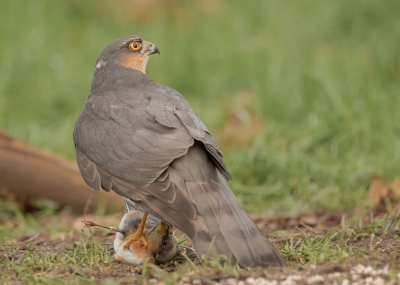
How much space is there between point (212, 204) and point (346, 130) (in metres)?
3.93

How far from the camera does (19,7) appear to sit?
425 inches

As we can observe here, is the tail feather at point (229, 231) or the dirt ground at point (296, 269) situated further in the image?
the tail feather at point (229, 231)

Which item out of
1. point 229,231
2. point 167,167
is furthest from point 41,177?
point 229,231

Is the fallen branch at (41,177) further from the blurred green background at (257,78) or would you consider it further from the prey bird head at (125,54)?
the prey bird head at (125,54)

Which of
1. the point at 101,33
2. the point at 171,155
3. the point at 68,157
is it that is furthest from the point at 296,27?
the point at 171,155

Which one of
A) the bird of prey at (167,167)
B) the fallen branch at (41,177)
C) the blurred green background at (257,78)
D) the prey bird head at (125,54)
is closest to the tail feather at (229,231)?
the bird of prey at (167,167)

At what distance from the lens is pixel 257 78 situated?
30.6 ft

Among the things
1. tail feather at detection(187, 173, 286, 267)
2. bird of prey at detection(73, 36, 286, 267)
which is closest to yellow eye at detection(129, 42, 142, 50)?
bird of prey at detection(73, 36, 286, 267)

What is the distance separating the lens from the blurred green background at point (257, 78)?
711 centimetres

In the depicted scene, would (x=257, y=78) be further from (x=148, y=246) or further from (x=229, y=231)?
(x=229, y=231)

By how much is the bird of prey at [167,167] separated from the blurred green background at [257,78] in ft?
8.01

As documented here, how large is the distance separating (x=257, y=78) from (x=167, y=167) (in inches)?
214

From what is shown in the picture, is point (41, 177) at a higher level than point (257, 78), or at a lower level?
lower

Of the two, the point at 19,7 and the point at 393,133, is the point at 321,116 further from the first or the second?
the point at 19,7
